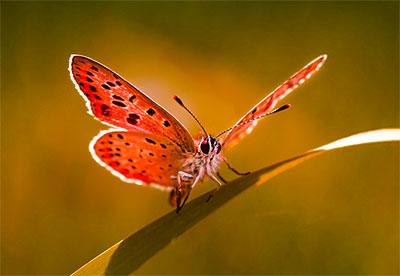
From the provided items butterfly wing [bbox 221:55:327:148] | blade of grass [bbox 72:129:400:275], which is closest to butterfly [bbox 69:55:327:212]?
butterfly wing [bbox 221:55:327:148]

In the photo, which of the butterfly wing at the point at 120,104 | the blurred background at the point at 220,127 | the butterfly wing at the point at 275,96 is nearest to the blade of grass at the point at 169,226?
the butterfly wing at the point at 275,96

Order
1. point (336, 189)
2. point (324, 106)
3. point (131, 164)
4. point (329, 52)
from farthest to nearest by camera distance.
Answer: point (329, 52), point (324, 106), point (336, 189), point (131, 164)

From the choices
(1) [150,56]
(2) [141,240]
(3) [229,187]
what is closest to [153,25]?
(1) [150,56]

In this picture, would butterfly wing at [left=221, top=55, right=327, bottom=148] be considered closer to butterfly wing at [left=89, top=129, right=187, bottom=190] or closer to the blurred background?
butterfly wing at [left=89, top=129, right=187, bottom=190]

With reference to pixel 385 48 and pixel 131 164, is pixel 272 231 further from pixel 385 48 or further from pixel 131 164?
pixel 385 48

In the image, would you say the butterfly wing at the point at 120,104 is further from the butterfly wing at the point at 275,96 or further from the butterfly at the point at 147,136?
the butterfly wing at the point at 275,96
